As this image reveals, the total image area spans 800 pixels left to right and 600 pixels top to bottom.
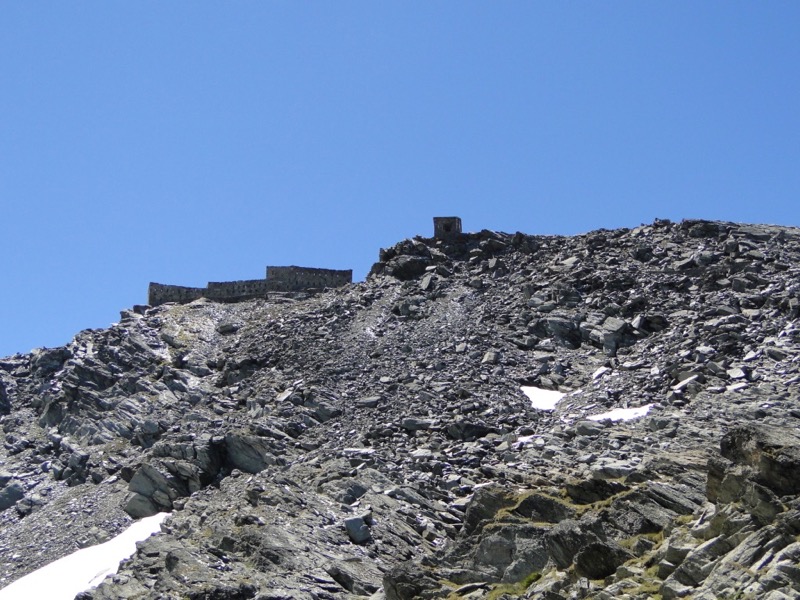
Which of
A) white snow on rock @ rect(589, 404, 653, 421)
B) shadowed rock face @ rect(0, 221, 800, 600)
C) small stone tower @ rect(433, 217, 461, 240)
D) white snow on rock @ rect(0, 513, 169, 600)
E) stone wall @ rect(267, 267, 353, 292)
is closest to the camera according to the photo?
shadowed rock face @ rect(0, 221, 800, 600)

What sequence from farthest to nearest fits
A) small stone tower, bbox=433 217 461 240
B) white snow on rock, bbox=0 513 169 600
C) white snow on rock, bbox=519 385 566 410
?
small stone tower, bbox=433 217 461 240 < white snow on rock, bbox=519 385 566 410 < white snow on rock, bbox=0 513 169 600

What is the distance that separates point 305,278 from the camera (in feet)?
297

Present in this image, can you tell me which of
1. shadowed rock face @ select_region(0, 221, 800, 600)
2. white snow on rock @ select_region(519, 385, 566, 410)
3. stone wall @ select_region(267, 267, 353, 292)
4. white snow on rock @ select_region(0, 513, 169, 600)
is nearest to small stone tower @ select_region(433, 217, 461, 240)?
shadowed rock face @ select_region(0, 221, 800, 600)

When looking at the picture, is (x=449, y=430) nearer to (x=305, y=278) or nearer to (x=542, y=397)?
(x=542, y=397)

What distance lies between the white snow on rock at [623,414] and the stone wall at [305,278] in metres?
32.4

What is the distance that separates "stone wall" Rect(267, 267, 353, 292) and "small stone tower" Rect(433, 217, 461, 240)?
6443mm

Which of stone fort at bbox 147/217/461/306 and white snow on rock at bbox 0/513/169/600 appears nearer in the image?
white snow on rock at bbox 0/513/169/600

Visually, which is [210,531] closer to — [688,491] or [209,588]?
[209,588]

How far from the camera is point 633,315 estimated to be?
234 ft

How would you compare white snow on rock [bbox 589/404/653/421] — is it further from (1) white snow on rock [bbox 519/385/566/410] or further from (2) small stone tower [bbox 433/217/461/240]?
(2) small stone tower [bbox 433/217/461/240]

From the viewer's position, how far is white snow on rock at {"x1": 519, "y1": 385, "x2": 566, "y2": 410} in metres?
63.7

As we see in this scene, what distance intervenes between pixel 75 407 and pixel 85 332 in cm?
1052

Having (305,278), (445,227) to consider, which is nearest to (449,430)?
(445,227)

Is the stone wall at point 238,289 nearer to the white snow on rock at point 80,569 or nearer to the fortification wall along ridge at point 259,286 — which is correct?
the fortification wall along ridge at point 259,286
